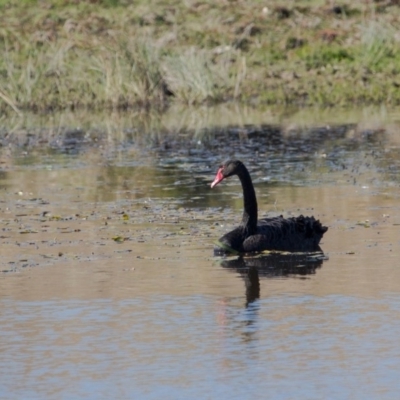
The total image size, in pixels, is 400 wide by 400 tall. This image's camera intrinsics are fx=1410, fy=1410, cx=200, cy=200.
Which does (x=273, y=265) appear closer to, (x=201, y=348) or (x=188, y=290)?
(x=188, y=290)

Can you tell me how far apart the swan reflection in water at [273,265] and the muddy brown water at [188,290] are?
0.12 ft

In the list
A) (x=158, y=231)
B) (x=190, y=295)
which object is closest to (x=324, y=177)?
(x=158, y=231)

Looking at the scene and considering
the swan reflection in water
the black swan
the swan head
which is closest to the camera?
the swan reflection in water

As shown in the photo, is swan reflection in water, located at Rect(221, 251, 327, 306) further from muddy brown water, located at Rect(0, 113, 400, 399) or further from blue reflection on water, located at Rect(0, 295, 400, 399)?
blue reflection on water, located at Rect(0, 295, 400, 399)

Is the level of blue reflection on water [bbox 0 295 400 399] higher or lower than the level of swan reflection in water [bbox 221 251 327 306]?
lower

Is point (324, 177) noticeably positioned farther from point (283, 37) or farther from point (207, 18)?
point (207, 18)

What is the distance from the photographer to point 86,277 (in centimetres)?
1195

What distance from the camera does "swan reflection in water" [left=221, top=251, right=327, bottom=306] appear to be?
1196 centimetres

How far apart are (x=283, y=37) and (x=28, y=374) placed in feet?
102

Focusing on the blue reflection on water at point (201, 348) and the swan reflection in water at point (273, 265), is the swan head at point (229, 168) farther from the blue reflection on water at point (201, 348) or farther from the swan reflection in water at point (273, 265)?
the blue reflection on water at point (201, 348)

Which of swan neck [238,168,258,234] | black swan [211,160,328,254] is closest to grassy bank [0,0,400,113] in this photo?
swan neck [238,168,258,234]

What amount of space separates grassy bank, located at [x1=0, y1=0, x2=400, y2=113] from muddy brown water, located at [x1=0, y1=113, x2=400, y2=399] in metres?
12.4

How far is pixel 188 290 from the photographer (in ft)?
37.0

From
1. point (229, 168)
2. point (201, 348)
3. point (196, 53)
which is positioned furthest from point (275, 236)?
point (196, 53)
